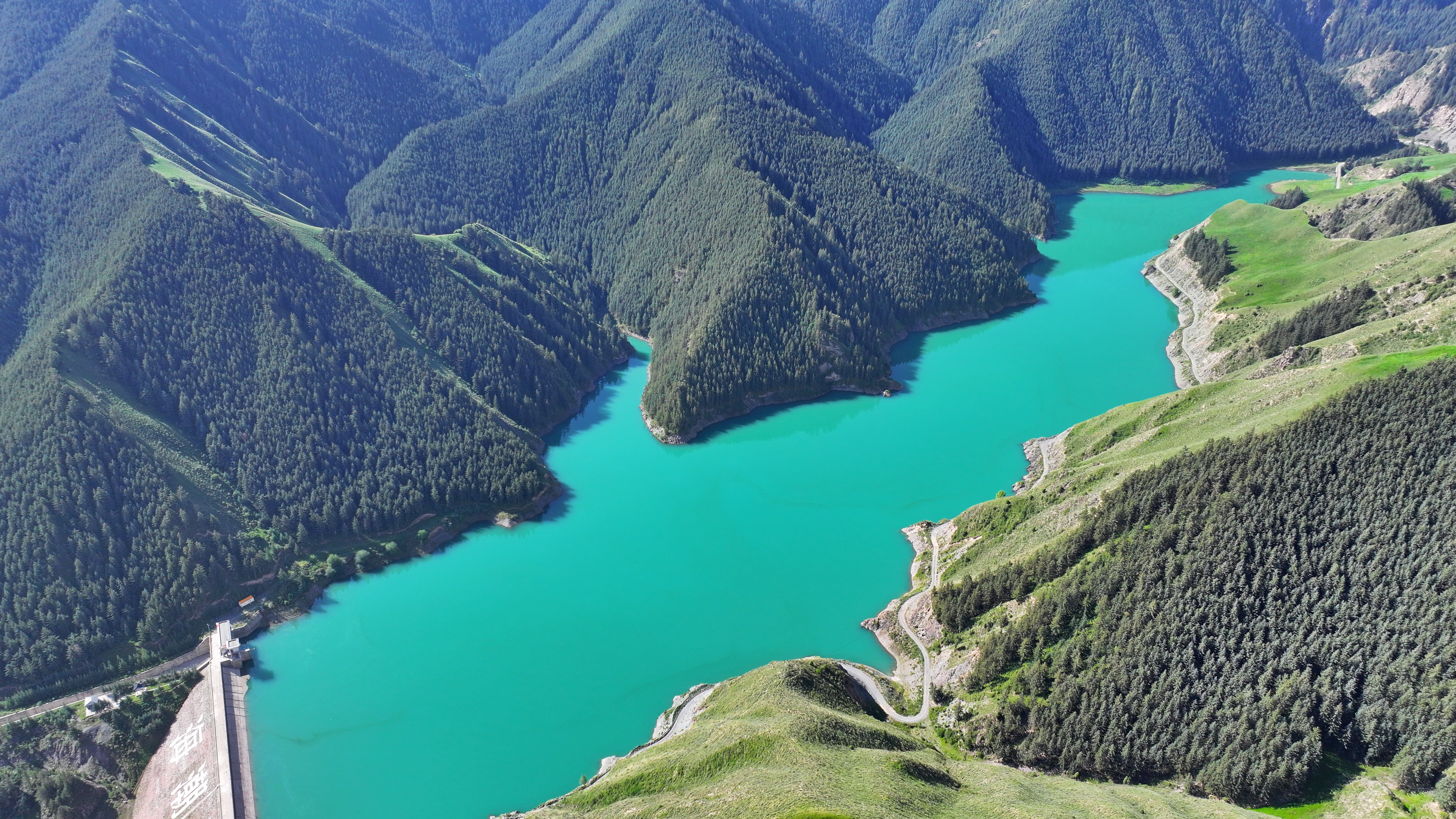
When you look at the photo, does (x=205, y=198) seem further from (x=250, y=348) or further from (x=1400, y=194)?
(x=1400, y=194)

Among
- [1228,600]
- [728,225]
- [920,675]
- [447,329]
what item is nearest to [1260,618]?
[1228,600]

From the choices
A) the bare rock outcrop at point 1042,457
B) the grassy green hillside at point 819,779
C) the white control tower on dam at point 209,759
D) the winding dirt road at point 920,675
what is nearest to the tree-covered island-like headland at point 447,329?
the grassy green hillside at point 819,779

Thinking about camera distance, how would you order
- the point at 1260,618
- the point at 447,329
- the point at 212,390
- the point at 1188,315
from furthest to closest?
the point at 1188,315 < the point at 447,329 < the point at 212,390 < the point at 1260,618

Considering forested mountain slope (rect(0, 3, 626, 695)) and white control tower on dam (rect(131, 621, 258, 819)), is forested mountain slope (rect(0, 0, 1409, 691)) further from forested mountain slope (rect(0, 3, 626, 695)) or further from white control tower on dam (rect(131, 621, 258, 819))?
white control tower on dam (rect(131, 621, 258, 819))

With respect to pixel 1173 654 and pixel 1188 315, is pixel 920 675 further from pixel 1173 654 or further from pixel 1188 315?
pixel 1188 315

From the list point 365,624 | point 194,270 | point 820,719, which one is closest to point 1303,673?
point 820,719

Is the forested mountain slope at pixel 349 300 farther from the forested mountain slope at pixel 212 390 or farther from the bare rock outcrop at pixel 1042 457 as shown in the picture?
the bare rock outcrop at pixel 1042 457
